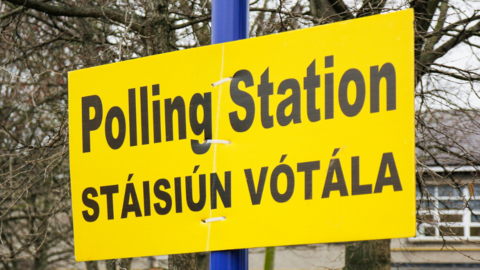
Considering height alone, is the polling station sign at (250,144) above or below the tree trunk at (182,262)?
above

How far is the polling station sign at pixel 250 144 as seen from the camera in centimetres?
151

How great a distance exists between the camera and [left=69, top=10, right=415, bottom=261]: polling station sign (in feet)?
4.95

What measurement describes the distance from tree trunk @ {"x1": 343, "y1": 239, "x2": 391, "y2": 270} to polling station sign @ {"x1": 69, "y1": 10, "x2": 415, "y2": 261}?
5801 mm

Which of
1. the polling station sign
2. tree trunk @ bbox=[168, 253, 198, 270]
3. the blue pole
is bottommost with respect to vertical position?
tree trunk @ bbox=[168, 253, 198, 270]

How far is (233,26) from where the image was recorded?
6.07 feet

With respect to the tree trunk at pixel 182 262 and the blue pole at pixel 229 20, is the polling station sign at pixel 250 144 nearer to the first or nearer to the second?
the blue pole at pixel 229 20

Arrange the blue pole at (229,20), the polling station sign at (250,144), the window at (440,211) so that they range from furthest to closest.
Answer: the window at (440,211), the blue pole at (229,20), the polling station sign at (250,144)

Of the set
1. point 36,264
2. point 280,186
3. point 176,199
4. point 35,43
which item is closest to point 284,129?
point 280,186

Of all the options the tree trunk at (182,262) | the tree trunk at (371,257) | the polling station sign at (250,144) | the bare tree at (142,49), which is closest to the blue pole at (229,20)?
the polling station sign at (250,144)

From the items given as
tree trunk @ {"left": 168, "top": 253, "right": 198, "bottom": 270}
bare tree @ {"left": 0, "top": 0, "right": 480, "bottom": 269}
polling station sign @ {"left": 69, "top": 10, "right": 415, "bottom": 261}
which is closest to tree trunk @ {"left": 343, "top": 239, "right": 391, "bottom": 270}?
bare tree @ {"left": 0, "top": 0, "right": 480, "bottom": 269}

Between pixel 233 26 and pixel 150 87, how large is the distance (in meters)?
0.37

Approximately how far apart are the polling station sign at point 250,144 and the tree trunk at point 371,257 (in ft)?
19.0

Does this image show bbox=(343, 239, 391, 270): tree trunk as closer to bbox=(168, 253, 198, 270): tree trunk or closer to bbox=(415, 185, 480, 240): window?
bbox=(415, 185, 480, 240): window

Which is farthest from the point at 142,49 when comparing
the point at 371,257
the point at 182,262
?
the point at 371,257
